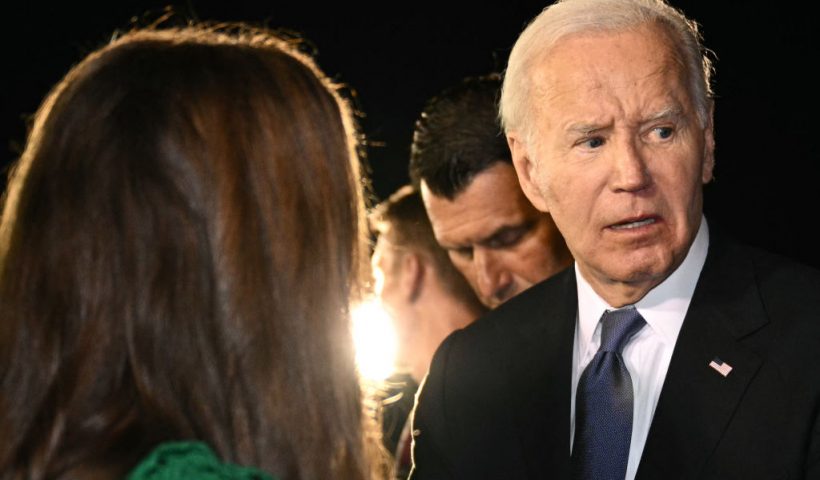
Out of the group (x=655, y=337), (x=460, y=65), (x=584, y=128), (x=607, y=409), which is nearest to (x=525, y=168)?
(x=584, y=128)

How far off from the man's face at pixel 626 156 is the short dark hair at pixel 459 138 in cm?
87

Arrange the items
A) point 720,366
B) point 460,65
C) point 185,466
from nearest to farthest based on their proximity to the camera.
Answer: point 185,466
point 720,366
point 460,65

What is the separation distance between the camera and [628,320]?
2.46 meters

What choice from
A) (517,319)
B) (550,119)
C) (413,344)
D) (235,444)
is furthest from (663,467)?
(413,344)

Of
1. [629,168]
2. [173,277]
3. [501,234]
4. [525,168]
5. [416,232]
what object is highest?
[173,277]

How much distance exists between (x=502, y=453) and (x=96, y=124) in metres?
1.31

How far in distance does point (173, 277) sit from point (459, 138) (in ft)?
6.71

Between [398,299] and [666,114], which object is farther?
[398,299]

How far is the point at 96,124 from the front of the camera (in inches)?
61.5

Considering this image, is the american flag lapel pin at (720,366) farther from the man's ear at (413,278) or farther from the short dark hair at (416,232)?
the man's ear at (413,278)

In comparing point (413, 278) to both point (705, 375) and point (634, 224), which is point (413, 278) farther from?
point (705, 375)

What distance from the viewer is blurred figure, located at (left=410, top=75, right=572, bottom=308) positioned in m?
3.41

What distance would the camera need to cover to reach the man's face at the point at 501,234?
3.40 m

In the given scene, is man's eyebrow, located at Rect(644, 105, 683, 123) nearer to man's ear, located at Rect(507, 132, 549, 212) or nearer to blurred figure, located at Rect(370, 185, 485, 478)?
man's ear, located at Rect(507, 132, 549, 212)
